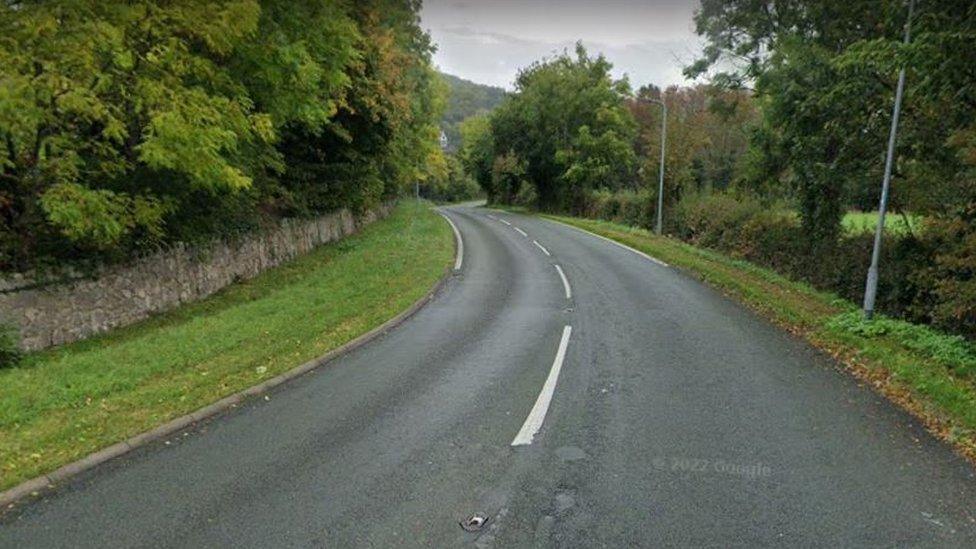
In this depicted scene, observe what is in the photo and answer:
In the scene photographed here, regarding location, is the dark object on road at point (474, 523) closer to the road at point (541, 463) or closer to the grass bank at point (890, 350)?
the road at point (541, 463)

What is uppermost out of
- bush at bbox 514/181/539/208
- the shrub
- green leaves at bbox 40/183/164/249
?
green leaves at bbox 40/183/164/249

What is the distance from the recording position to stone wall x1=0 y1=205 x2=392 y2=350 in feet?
33.7

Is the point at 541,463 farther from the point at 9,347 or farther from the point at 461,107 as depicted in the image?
the point at 461,107

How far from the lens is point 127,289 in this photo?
487 inches

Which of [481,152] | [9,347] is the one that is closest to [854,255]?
[9,347]

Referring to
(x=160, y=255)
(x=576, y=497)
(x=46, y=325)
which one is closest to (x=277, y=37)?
(x=160, y=255)

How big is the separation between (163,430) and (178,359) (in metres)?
2.51

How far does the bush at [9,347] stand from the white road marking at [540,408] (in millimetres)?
8423

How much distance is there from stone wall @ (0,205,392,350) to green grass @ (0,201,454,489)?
36 cm

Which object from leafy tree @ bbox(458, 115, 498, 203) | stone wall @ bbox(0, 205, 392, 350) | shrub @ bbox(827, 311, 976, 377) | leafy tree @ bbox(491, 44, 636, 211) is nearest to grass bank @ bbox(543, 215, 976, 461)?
shrub @ bbox(827, 311, 976, 377)

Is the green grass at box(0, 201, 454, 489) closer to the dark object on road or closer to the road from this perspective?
the road

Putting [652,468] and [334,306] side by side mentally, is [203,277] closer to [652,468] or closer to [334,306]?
[334,306]

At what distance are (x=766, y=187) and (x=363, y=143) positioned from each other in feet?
55.7

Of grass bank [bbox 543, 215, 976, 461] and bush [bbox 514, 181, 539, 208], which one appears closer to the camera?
grass bank [bbox 543, 215, 976, 461]
